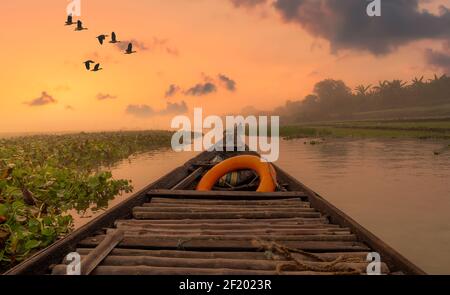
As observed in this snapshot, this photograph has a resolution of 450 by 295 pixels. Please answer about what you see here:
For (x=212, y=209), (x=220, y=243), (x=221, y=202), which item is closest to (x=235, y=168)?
(x=221, y=202)

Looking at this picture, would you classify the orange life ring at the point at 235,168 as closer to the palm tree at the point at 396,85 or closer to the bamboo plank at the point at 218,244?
the bamboo plank at the point at 218,244

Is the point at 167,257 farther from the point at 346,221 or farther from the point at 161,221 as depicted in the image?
the point at 346,221

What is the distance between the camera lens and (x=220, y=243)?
147 inches

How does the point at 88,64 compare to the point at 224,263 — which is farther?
the point at 88,64

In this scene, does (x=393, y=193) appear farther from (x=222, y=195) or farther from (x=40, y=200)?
(x=40, y=200)

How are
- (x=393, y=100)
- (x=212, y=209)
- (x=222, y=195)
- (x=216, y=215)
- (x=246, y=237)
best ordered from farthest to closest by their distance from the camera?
A: 1. (x=393, y=100)
2. (x=222, y=195)
3. (x=212, y=209)
4. (x=216, y=215)
5. (x=246, y=237)

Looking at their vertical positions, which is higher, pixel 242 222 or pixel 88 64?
pixel 88 64

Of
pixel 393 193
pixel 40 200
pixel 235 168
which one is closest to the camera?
pixel 235 168

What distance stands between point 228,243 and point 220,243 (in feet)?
Answer: 0.25

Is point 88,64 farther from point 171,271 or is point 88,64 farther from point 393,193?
point 393,193

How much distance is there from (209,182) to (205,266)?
416 cm

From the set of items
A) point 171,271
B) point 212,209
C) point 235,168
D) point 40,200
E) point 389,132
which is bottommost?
point 40,200

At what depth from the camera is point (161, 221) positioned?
4676 mm
